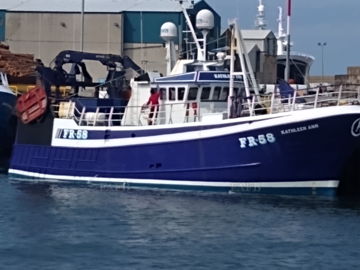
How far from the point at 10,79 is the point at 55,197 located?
18.4 metres

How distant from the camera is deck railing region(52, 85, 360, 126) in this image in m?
25.8

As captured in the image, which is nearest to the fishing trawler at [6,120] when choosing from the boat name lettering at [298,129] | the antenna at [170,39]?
the antenna at [170,39]

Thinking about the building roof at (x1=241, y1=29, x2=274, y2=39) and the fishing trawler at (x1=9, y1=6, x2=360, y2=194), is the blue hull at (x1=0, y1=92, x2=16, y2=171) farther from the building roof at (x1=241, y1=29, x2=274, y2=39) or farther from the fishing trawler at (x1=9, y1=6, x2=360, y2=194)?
the building roof at (x1=241, y1=29, x2=274, y2=39)

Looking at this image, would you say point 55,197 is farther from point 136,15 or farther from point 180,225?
point 136,15

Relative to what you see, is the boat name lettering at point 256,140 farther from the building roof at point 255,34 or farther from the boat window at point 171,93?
the building roof at point 255,34

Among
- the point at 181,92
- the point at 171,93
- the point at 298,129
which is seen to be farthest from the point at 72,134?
the point at 298,129

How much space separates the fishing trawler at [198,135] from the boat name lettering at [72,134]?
0.09ft

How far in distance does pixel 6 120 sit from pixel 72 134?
952 centimetres

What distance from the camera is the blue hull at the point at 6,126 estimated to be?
37531 mm

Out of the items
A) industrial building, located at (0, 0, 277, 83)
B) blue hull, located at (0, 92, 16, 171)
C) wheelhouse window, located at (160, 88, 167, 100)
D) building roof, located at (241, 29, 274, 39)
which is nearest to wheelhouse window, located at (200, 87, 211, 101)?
wheelhouse window, located at (160, 88, 167, 100)

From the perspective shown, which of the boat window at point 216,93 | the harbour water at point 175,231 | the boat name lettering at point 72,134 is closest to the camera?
the harbour water at point 175,231

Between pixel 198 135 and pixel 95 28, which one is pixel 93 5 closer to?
pixel 95 28

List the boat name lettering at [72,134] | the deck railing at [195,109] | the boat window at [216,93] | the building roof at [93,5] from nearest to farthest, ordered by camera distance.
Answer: the deck railing at [195,109] < the boat window at [216,93] < the boat name lettering at [72,134] < the building roof at [93,5]

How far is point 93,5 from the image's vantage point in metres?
63.3
